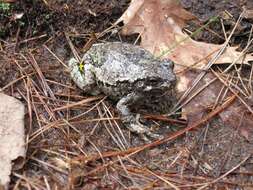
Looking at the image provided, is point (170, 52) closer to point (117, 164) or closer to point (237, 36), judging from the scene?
point (237, 36)

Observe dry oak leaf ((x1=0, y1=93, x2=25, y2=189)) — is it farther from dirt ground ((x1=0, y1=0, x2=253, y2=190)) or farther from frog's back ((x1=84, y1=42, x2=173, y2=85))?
frog's back ((x1=84, y1=42, x2=173, y2=85))

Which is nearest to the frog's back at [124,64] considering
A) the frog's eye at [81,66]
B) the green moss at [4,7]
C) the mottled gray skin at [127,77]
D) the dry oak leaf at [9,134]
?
the mottled gray skin at [127,77]

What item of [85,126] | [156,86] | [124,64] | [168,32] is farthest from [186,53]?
[85,126]

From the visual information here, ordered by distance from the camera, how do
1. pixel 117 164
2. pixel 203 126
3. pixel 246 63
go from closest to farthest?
1. pixel 117 164
2. pixel 203 126
3. pixel 246 63

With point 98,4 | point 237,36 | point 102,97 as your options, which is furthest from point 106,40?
point 237,36

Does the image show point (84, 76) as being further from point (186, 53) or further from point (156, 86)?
point (186, 53)

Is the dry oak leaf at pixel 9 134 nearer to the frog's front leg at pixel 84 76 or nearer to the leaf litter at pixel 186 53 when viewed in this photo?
the frog's front leg at pixel 84 76
